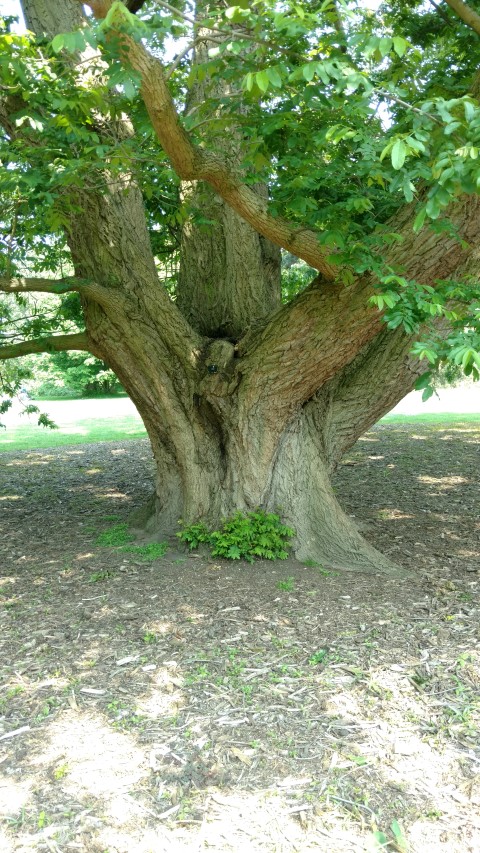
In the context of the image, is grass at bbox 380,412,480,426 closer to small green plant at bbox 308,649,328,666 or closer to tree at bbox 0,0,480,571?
tree at bbox 0,0,480,571

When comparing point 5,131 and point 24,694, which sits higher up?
point 5,131

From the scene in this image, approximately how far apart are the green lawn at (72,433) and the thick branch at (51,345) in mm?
8812

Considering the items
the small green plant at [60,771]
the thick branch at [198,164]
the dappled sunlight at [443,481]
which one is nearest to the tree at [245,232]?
the thick branch at [198,164]

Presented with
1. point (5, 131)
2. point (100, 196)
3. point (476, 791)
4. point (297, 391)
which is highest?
point (5, 131)

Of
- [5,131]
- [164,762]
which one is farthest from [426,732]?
[5,131]

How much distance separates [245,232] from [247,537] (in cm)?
269

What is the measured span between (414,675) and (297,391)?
93.6 inches

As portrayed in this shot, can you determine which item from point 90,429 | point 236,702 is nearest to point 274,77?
point 236,702

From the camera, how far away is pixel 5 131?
19.1ft

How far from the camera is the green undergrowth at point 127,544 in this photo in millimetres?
5699

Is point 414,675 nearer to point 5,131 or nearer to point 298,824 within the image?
point 298,824

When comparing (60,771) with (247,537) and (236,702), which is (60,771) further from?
(247,537)

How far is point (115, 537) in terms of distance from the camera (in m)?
6.30

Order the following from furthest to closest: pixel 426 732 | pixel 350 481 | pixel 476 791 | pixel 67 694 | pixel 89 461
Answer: pixel 89 461
pixel 350 481
pixel 67 694
pixel 426 732
pixel 476 791
